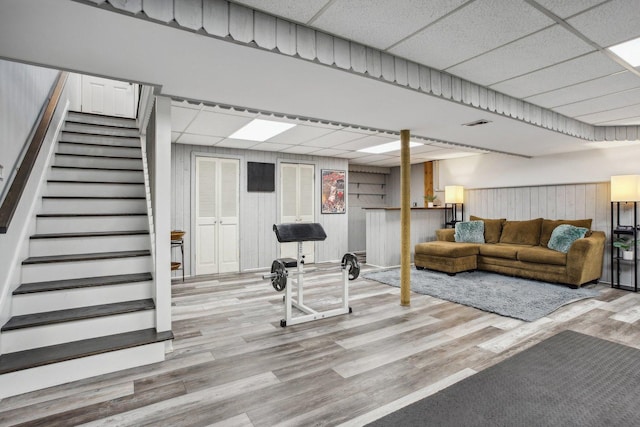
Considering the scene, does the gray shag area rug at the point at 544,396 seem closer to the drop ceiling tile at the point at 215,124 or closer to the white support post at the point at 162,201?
the white support post at the point at 162,201

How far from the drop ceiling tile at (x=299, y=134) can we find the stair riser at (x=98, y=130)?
2.22 m

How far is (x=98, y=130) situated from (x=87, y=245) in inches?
103

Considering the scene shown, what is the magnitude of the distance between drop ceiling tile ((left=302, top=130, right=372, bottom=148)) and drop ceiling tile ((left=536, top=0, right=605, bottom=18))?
3.26 m

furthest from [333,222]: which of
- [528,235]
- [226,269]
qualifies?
[528,235]

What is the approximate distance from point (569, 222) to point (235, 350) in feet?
19.3

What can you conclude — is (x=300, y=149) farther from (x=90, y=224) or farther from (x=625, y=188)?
(x=625, y=188)

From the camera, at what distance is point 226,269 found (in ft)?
21.1

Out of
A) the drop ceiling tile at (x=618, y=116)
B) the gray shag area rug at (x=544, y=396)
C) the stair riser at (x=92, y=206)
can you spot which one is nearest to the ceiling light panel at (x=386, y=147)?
the drop ceiling tile at (x=618, y=116)

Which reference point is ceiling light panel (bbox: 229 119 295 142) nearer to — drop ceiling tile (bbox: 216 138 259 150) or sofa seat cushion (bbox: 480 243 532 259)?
drop ceiling tile (bbox: 216 138 259 150)

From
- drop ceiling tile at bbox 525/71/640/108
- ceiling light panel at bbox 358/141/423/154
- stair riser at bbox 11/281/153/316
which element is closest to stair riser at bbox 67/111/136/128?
stair riser at bbox 11/281/153/316

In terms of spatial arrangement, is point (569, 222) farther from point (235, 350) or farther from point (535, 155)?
point (235, 350)

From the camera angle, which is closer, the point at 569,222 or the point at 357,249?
the point at 569,222

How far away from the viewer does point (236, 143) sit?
5.98 metres

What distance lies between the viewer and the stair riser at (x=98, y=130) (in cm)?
484
